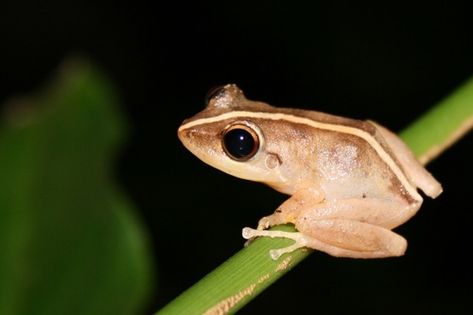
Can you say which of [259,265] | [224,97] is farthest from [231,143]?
[259,265]

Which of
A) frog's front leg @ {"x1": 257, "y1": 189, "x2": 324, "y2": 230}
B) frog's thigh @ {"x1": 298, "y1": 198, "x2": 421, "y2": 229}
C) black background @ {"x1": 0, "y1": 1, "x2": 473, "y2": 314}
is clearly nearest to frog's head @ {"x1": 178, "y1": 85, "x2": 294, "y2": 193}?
Answer: frog's front leg @ {"x1": 257, "y1": 189, "x2": 324, "y2": 230}

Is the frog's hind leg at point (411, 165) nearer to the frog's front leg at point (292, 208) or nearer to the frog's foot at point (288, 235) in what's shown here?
the frog's front leg at point (292, 208)

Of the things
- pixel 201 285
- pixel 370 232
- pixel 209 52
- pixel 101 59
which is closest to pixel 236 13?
pixel 209 52

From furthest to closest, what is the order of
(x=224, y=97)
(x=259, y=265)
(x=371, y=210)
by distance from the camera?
1. (x=224, y=97)
2. (x=371, y=210)
3. (x=259, y=265)

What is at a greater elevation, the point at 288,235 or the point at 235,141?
the point at 235,141

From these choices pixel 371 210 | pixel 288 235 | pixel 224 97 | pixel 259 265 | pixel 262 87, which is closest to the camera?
pixel 259 265

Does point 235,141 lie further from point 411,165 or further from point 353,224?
point 411,165

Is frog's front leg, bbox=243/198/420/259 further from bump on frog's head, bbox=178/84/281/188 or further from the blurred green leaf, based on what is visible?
the blurred green leaf
